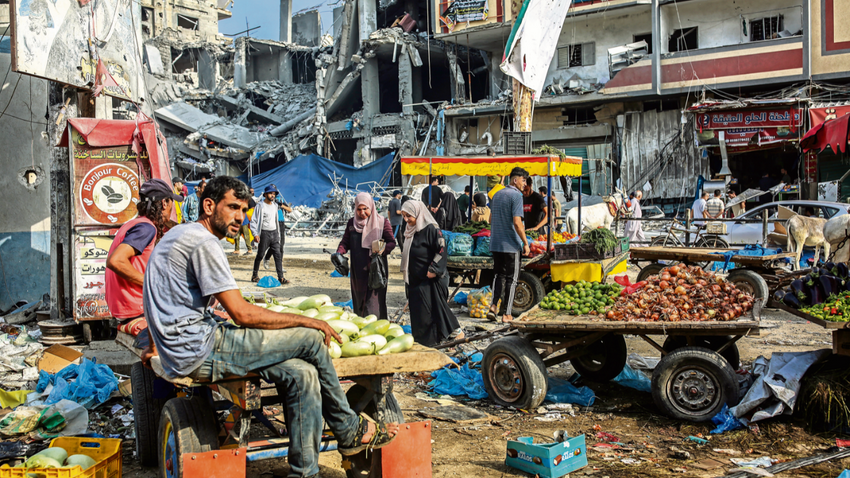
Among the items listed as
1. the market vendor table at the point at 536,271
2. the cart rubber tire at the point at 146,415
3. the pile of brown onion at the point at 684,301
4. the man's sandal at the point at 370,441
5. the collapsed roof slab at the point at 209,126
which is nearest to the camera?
the man's sandal at the point at 370,441

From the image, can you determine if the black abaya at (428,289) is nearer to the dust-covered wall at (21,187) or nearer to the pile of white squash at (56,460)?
the pile of white squash at (56,460)

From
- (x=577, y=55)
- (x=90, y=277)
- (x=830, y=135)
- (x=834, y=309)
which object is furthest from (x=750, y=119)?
(x=90, y=277)

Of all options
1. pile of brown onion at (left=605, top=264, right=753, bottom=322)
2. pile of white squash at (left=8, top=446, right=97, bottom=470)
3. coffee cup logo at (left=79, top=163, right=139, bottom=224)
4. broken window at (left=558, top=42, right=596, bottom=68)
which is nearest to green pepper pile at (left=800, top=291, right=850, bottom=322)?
pile of brown onion at (left=605, top=264, right=753, bottom=322)

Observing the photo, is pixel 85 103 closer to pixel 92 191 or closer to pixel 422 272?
pixel 92 191

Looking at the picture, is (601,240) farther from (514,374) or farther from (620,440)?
(620,440)

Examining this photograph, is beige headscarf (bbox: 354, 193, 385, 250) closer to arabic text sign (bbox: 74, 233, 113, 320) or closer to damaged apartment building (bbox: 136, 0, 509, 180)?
arabic text sign (bbox: 74, 233, 113, 320)

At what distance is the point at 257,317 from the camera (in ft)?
10.6

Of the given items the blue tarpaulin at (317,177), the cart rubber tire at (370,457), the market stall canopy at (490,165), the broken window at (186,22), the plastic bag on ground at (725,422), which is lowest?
the plastic bag on ground at (725,422)

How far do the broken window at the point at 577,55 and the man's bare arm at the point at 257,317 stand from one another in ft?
78.4

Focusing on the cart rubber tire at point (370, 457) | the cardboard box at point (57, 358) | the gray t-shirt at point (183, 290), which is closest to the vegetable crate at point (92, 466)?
the gray t-shirt at point (183, 290)

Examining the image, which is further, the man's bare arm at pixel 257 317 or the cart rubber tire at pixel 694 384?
the cart rubber tire at pixel 694 384

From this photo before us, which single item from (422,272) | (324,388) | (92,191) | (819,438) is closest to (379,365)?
(324,388)

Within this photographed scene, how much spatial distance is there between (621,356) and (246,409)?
398 cm

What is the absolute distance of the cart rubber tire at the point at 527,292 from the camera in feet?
31.3
